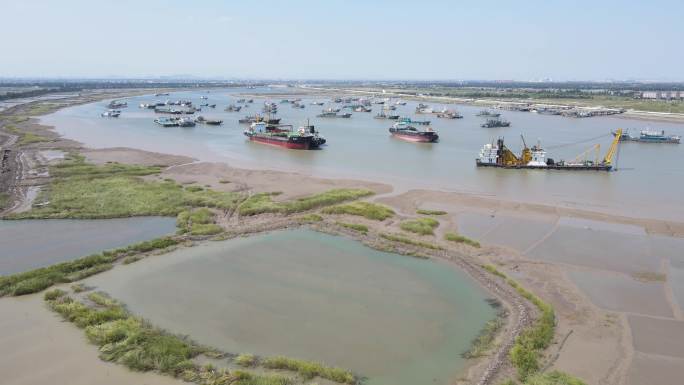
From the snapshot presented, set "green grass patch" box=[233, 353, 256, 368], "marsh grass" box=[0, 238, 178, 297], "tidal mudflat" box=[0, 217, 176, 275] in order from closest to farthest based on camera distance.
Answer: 1. "green grass patch" box=[233, 353, 256, 368]
2. "marsh grass" box=[0, 238, 178, 297]
3. "tidal mudflat" box=[0, 217, 176, 275]

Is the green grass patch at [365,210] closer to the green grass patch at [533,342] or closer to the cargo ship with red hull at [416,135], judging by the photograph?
the green grass patch at [533,342]

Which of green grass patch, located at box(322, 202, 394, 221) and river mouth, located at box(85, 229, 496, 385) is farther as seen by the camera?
green grass patch, located at box(322, 202, 394, 221)

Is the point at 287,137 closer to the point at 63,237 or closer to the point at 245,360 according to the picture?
the point at 63,237

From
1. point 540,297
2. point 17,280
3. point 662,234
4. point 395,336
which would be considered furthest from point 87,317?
point 662,234

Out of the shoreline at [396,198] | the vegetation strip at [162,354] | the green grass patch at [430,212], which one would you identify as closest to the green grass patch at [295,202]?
the shoreline at [396,198]

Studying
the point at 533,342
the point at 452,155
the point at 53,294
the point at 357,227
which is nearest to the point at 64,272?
the point at 53,294

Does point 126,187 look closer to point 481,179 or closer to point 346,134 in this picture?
point 481,179

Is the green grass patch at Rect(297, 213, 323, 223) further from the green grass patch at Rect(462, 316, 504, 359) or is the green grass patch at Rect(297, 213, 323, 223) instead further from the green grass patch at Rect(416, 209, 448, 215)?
the green grass patch at Rect(462, 316, 504, 359)

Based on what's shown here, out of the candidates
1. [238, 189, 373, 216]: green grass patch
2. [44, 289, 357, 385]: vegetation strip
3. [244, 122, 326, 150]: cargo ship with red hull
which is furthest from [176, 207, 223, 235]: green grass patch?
[244, 122, 326, 150]: cargo ship with red hull
